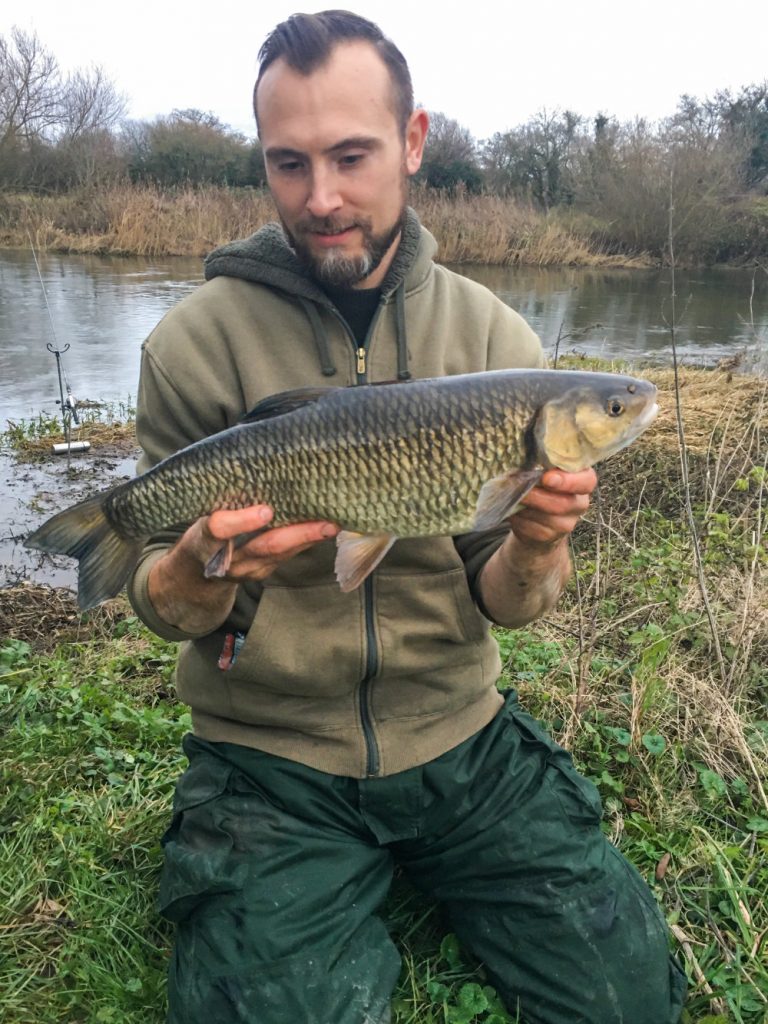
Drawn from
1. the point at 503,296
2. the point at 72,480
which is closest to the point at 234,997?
the point at 72,480

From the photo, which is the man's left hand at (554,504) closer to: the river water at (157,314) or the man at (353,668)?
the man at (353,668)

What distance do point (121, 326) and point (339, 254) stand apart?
8.56 m

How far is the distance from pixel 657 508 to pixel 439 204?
15.3m

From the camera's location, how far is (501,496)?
154 centimetres

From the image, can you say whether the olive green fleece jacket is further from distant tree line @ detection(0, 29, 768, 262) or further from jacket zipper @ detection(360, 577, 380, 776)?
distant tree line @ detection(0, 29, 768, 262)

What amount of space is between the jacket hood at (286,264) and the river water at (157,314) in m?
4.67

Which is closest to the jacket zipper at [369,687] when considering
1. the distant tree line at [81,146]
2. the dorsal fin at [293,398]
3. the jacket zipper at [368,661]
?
the jacket zipper at [368,661]

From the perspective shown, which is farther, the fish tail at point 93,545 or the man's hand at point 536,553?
the fish tail at point 93,545

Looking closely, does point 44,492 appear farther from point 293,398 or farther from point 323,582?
point 293,398

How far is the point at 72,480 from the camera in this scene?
4.88 meters

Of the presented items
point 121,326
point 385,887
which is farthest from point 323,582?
point 121,326

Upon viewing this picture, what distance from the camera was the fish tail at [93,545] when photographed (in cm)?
174

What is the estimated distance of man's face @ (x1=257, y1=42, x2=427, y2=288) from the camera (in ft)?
6.04

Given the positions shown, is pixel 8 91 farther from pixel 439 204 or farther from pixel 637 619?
pixel 637 619
